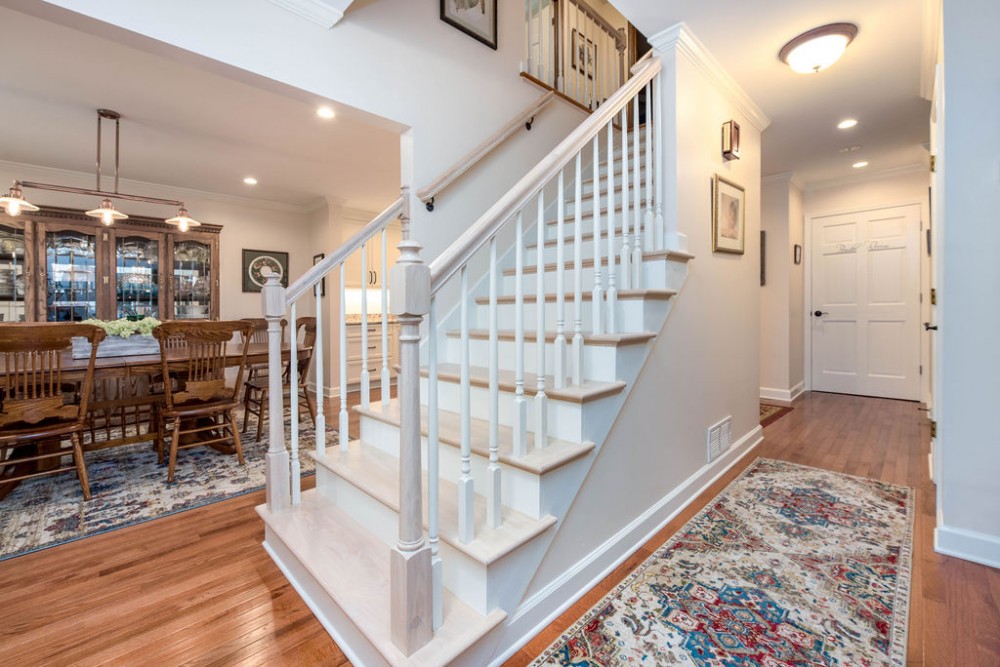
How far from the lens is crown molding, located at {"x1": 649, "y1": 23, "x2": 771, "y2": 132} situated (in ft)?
7.09

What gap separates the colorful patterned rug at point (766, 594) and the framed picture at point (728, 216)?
147cm

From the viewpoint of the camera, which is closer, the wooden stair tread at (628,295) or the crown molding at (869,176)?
the wooden stair tread at (628,295)

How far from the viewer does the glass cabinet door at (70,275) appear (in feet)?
13.2

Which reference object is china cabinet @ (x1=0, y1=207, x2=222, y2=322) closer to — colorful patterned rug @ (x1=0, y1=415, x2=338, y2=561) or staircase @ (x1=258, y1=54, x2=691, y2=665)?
colorful patterned rug @ (x1=0, y1=415, x2=338, y2=561)

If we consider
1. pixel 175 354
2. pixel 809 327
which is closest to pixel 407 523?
pixel 175 354

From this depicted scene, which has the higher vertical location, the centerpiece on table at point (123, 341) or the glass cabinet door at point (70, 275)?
A: the glass cabinet door at point (70, 275)

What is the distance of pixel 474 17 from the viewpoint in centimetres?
270

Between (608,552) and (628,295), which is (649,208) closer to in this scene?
(628,295)

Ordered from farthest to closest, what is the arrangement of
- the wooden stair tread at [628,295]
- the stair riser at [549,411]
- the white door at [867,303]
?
1. the white door at [867,303]
2. the wooden stair tread at [628,295]
3. the stair riser at [549,411]

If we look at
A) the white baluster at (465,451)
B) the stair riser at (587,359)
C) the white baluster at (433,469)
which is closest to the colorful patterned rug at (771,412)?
the stair riser at (587,359)

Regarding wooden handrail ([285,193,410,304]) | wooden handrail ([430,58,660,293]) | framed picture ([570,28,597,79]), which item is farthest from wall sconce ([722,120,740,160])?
wooden handrail ([285,193,410,304])

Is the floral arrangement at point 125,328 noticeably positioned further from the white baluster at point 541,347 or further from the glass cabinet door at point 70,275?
the white baluster at point 541,347

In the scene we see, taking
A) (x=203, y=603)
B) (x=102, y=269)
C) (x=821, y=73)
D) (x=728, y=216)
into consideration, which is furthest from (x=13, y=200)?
(x=821, y=73)

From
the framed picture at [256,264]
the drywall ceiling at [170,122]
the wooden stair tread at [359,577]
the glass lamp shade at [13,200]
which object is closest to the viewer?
the wooden stair tread at [359,577]
